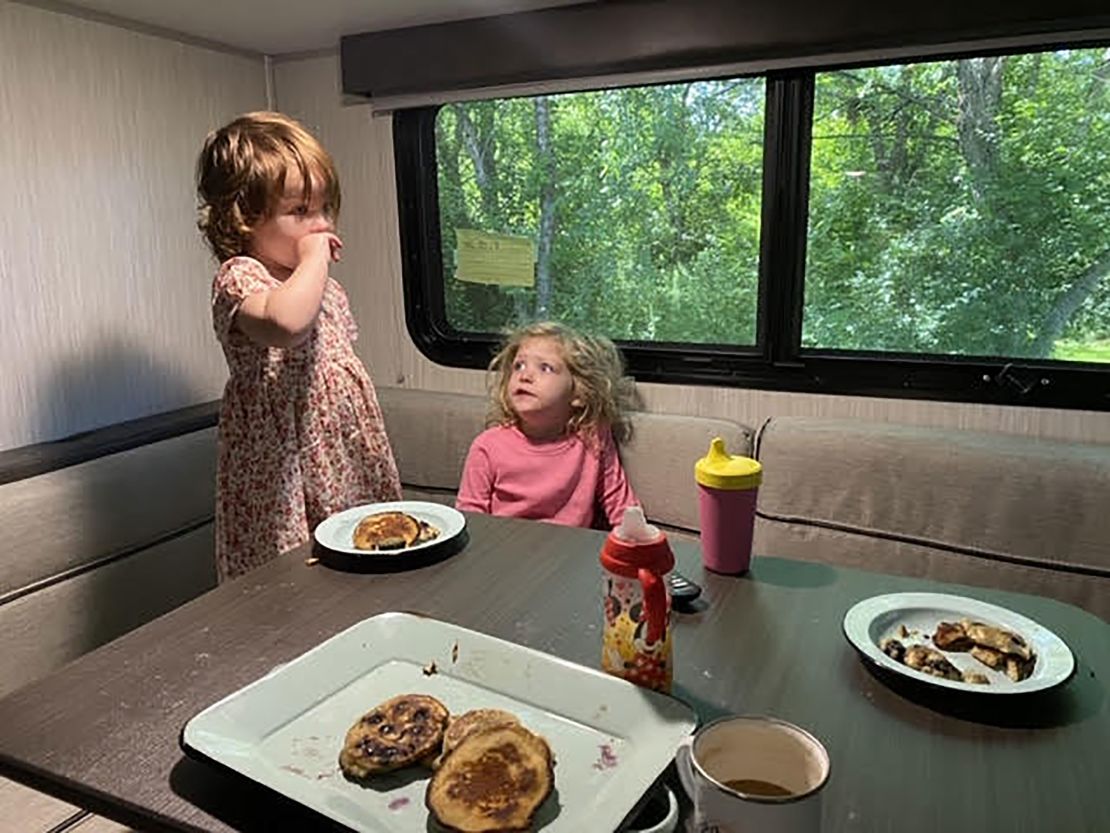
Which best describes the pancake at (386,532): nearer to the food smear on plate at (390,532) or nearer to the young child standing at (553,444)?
the food smear on plate at (390,532)

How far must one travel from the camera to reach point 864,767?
2.85 feet

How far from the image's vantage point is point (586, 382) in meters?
2.12

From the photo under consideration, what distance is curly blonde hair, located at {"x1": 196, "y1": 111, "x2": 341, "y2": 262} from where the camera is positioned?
1596mm

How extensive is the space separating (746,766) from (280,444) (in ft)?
3.97

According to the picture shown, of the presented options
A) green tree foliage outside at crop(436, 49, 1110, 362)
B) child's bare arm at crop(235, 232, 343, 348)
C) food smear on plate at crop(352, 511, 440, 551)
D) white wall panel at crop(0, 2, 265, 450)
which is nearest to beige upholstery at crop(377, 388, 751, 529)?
green tree foliage outside at crop(436, 49, 1110, 362)

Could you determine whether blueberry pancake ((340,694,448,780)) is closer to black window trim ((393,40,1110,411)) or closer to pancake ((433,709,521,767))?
pancake ((433,709,521,767))

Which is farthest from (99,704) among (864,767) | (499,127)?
(499,127)

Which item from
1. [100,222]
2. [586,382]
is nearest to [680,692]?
[586,382]

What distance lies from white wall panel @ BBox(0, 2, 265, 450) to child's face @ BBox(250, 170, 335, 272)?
0.79 m

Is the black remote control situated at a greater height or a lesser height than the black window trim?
lesser

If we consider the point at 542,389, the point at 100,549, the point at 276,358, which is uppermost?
the point at 276,358

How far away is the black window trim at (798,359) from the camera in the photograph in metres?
1.95

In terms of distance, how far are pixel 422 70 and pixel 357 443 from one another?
114 centimetres

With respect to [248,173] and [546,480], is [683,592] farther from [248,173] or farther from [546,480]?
[248,173]
